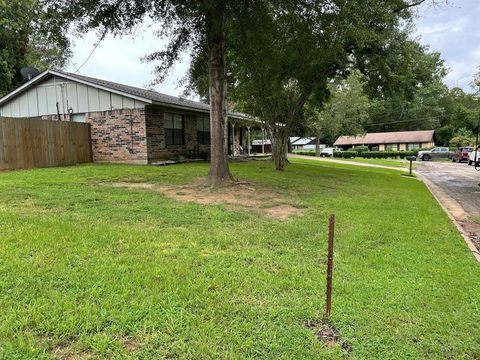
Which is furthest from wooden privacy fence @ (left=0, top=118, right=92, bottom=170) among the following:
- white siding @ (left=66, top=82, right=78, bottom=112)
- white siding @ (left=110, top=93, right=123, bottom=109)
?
white siding @ (left=110, top=93, right=123, bottom=109)

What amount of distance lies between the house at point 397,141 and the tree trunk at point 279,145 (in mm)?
38374

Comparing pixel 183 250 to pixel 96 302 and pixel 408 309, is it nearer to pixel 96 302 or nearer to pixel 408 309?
pixel 96 302

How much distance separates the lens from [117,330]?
2.60 meters

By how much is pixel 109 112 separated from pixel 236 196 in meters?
9.45

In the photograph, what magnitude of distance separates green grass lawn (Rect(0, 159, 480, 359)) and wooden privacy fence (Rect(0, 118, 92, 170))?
22.4 ft

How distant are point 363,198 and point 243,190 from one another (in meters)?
3.01

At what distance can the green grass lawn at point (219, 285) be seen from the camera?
8.39 ft

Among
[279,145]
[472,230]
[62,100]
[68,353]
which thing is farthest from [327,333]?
[62,100]

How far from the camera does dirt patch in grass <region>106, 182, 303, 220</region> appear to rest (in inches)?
281

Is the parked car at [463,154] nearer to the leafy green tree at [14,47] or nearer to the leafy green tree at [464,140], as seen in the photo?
the leafy green tree at [464,140]

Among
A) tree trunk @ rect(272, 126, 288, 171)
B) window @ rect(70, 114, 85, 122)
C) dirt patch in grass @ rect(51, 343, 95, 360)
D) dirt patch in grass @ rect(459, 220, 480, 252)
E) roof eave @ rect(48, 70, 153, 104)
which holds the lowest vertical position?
dirt patch in grass @ rect(459, 220, 480, 252)

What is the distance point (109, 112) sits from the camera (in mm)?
15398

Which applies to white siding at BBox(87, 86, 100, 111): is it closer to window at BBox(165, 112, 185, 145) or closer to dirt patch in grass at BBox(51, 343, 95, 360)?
window at BBox(165, 112, 185, 145)

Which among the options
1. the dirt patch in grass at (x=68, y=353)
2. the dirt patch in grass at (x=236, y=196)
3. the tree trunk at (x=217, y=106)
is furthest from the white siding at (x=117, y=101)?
the dirt patch in grass at (x=68, y=353)
